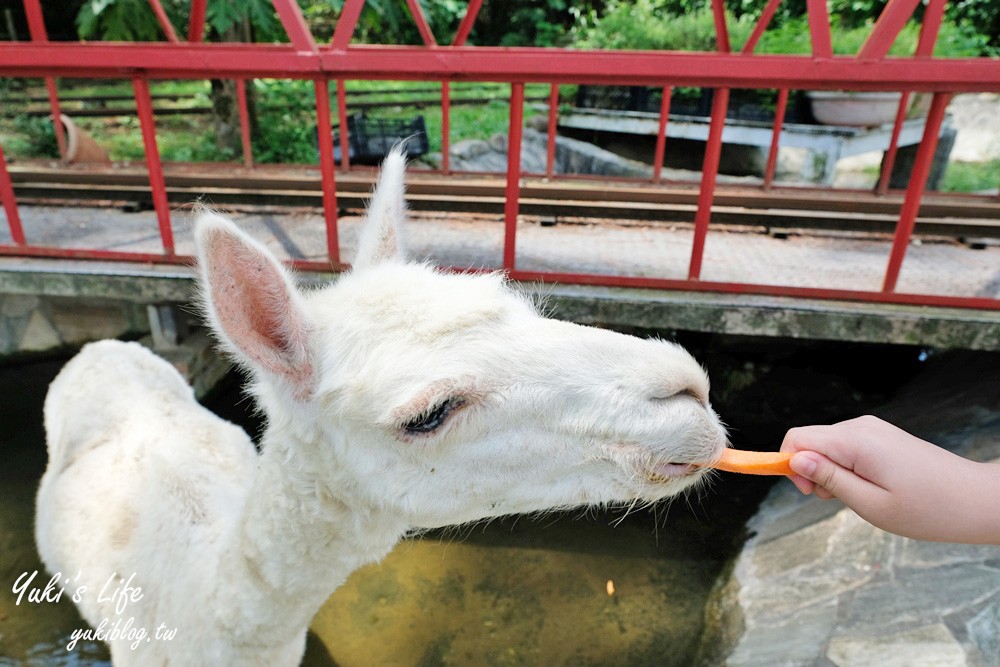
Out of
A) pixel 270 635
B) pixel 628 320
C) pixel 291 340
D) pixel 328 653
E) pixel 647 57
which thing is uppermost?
pixel 647 57

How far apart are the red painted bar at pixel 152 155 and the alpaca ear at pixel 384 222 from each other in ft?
6.05

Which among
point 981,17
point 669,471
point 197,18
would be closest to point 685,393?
point 669,471

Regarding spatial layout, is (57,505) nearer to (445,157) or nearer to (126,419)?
(126,419)

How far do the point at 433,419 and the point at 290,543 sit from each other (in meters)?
0.62

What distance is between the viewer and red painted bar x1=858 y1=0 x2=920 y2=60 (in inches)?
110

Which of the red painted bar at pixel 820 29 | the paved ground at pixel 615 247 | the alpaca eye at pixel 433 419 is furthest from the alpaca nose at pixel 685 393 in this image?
the paved ground at pixel 615 247

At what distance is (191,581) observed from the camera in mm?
1953

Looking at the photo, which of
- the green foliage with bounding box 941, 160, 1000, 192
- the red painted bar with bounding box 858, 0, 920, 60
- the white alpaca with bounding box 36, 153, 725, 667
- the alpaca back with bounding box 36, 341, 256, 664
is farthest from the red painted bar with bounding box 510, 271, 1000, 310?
the green foliage with bounding box 941, 160, 1000, 192

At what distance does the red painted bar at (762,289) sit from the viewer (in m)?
3.31

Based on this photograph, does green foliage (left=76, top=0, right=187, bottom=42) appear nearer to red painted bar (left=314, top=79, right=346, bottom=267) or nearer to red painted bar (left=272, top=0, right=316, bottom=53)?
red painted bar (left=272, top=0, right=316, bottom=53)

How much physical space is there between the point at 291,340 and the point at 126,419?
205cm

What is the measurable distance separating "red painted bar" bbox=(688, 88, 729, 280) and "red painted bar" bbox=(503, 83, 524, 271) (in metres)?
0.96

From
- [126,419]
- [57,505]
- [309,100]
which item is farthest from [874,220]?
[309,100]

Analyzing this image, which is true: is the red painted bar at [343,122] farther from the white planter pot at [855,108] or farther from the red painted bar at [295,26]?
the white planter pot at [855,108]
